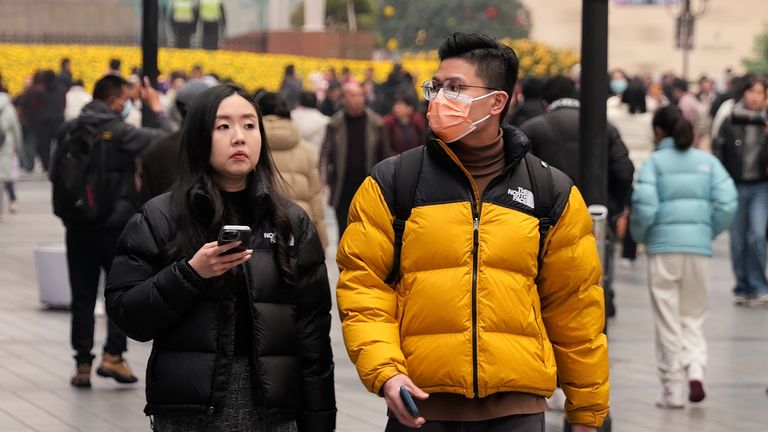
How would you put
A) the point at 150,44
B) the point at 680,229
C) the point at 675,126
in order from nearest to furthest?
the point at 680,229 → the point at 675,126 → the point at 150,44

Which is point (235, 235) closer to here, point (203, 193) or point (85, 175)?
point (203, 193)

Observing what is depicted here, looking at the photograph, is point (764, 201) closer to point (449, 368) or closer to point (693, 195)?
point (693, 195)

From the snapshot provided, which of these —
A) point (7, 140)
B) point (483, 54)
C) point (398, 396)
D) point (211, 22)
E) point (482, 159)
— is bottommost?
point (7, 140)

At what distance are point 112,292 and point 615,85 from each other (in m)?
19.3

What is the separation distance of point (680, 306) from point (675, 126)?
1023mm

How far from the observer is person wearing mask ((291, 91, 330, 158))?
1961cm

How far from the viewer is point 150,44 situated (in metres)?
12.1

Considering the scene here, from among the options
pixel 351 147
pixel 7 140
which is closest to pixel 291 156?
pixel 351 147

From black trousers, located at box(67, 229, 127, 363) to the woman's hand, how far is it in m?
5.36

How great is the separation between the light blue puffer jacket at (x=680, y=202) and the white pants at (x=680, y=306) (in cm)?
8

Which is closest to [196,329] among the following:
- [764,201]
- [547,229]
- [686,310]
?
[547,229]

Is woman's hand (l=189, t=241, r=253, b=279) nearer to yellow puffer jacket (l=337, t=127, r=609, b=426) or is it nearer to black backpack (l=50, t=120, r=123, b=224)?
yellow puffer jacket (l=337, t=127, r=609, b=426)

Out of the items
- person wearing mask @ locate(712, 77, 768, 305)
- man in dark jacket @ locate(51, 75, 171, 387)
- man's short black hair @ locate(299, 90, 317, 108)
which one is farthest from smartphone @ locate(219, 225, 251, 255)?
man's short black hair @ locate(299, 90, 317, 108)

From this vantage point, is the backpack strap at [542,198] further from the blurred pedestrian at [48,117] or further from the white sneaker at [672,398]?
the blurred pedestrian at [48,117]
